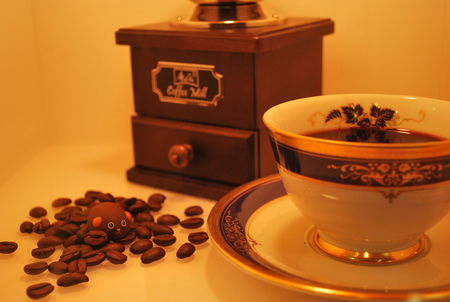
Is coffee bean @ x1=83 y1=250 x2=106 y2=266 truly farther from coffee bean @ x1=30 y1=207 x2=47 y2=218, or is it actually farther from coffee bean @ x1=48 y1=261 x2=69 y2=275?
coffee bean @ x1=30 y1=207 x2=47 y2=218

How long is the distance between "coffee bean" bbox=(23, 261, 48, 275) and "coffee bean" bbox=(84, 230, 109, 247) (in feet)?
0.24

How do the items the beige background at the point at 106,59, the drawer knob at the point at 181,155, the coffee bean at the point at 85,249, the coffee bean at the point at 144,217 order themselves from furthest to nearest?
the beige background at the point at 106,59, the drawer knob at the point at 181,155, the coffee bean at the point at 144,217, the coffee bean at the point at 85,249

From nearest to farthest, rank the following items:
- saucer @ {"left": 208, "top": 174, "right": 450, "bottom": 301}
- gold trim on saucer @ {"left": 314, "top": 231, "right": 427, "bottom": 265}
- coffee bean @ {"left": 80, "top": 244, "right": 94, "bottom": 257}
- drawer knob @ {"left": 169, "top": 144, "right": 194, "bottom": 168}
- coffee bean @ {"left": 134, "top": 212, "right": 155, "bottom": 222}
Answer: saucer @ {"left": 208, "top": 174, "right": 450, "bottom": 301} < gold trim on saucer @ {"left": 314, "top": 231, "right": 427, "bottom": 265} < coffee bean @ {"left": 80, "top": 244, "right": 94, "bottom": 257} < coffee bean @ {"left": 134, "top": 212, "right": 155, "bottom": 222} < drawer knob @ {"left": 169, "top": 144, "right": 194, "bottom": 168}

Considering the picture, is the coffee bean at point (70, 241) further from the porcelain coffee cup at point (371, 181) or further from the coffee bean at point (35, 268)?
the porcelain coffee cup at point (371, 181)

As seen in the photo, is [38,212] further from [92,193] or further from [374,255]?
[374,255]

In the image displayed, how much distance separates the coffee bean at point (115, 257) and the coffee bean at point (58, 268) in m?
0.05

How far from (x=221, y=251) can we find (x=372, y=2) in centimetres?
67

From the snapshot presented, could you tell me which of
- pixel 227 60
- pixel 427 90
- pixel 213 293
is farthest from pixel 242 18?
pixel 213 293

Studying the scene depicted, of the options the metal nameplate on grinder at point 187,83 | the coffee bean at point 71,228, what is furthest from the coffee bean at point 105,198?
the metal nameplate on grinder at point 187,83

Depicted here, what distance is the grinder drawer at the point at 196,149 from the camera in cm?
88

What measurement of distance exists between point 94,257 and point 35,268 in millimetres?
74

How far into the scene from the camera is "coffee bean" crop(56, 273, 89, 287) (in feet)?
2.08

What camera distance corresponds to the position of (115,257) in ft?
2.25

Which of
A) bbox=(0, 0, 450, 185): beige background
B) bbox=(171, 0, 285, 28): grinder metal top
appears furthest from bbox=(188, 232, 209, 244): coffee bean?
bbox=(0, 0, 450, 185): beige background
